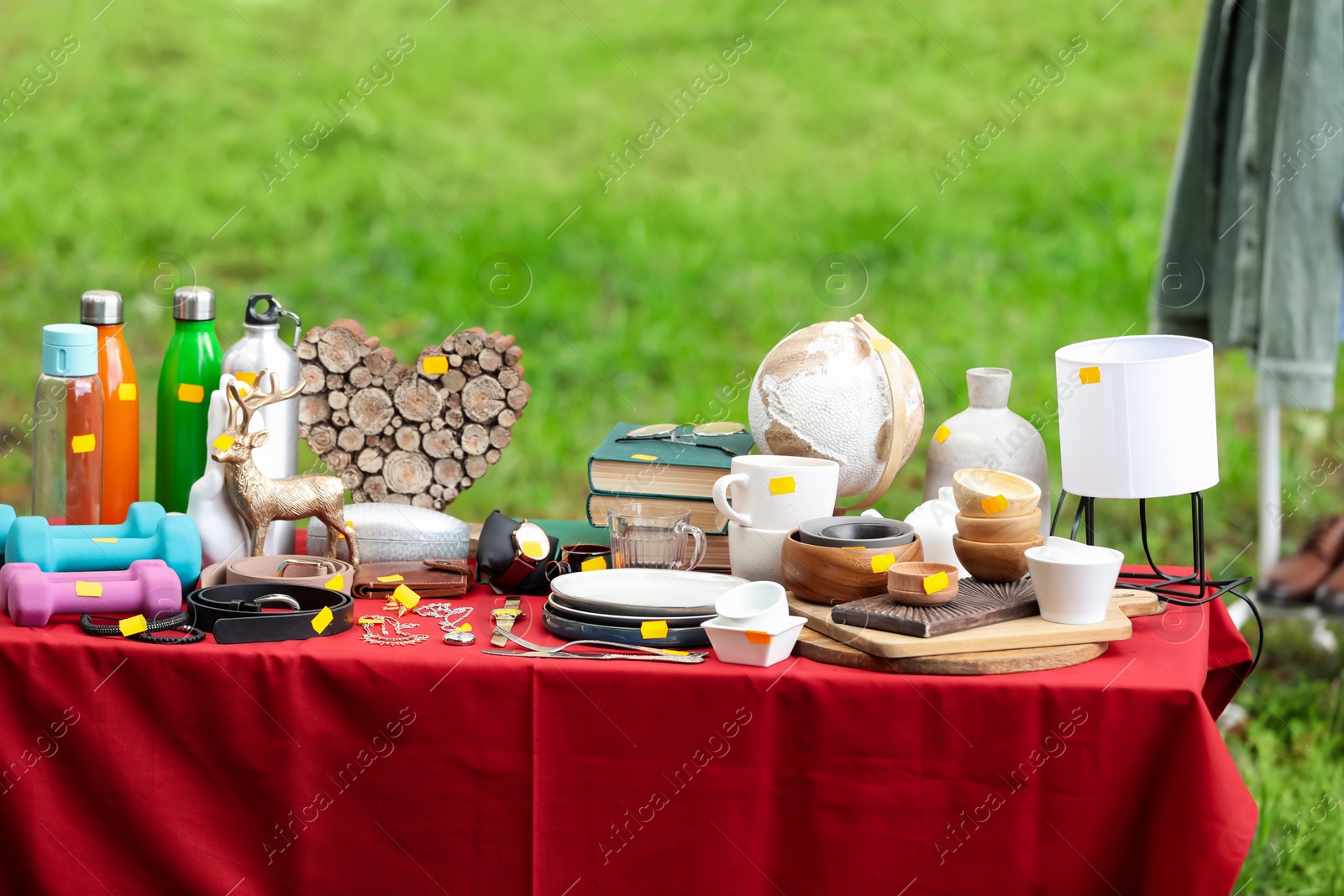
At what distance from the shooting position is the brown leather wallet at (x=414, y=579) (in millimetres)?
1666

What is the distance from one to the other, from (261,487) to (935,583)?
0.93 meters

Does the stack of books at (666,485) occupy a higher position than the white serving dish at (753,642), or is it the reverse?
the stack of books at (666,485)

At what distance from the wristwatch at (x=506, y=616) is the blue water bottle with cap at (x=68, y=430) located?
662 mm

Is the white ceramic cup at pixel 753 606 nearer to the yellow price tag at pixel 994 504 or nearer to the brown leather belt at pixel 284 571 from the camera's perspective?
the yellow price tag at pixel 994 504

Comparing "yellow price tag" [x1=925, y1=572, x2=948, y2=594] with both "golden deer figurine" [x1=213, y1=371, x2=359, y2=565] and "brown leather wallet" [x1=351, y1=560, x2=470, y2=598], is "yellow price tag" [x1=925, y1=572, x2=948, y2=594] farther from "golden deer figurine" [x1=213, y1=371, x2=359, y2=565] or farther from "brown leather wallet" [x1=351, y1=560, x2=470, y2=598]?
"golden deer figurine" [x1=213, y1=371, x2=359, y2=565]

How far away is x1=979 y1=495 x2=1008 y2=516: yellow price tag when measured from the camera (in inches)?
59.9

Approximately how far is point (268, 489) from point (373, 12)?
5949mm

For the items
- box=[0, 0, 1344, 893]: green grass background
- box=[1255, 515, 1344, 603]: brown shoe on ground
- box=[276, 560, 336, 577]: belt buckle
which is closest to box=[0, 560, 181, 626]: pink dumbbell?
box=[276, 560, 336, 577]: belt buckle

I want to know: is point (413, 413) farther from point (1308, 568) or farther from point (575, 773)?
point (1308, 568)

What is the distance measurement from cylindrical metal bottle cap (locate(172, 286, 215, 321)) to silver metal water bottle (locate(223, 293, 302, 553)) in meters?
0.07

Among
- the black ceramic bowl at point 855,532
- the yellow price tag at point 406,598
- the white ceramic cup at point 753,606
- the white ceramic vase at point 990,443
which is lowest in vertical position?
the yellow price tag at point 406,598

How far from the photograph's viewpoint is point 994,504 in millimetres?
1524

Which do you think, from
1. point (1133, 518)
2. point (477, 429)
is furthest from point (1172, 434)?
point (1133, 518)

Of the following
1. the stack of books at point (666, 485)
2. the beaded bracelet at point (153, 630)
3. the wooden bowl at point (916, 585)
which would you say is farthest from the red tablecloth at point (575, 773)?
the stack of books at point (666, 485)
